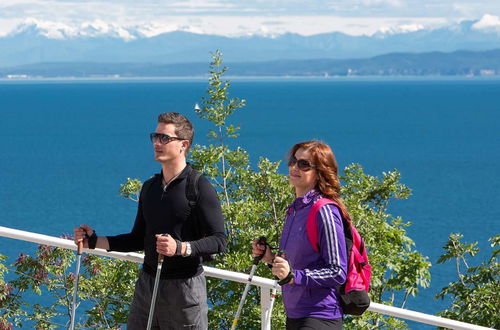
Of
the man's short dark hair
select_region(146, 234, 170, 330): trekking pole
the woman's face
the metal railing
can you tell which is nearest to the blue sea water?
the metal railing

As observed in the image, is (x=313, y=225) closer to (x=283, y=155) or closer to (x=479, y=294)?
(x=479, y=294)

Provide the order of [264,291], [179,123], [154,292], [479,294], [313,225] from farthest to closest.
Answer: [479,294], [264,291], [179,123], [154,292], [313,225]

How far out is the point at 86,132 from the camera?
362ft

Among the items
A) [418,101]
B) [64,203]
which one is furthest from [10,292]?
[418,101]

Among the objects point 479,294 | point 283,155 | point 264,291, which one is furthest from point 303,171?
point 283,155

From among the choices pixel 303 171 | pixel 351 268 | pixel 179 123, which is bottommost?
pixel 351 268

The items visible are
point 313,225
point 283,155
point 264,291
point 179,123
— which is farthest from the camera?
point 283,155

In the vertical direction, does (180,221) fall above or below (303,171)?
below

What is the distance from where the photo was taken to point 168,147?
431 centimetres

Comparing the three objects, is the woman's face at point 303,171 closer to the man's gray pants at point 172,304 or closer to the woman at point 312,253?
the woman at point 312,253

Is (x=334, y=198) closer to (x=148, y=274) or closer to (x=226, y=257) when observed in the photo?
(x=148, y=274)

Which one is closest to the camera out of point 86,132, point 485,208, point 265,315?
point 265,315

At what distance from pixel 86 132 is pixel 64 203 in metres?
51.2

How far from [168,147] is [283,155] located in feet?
71.2
